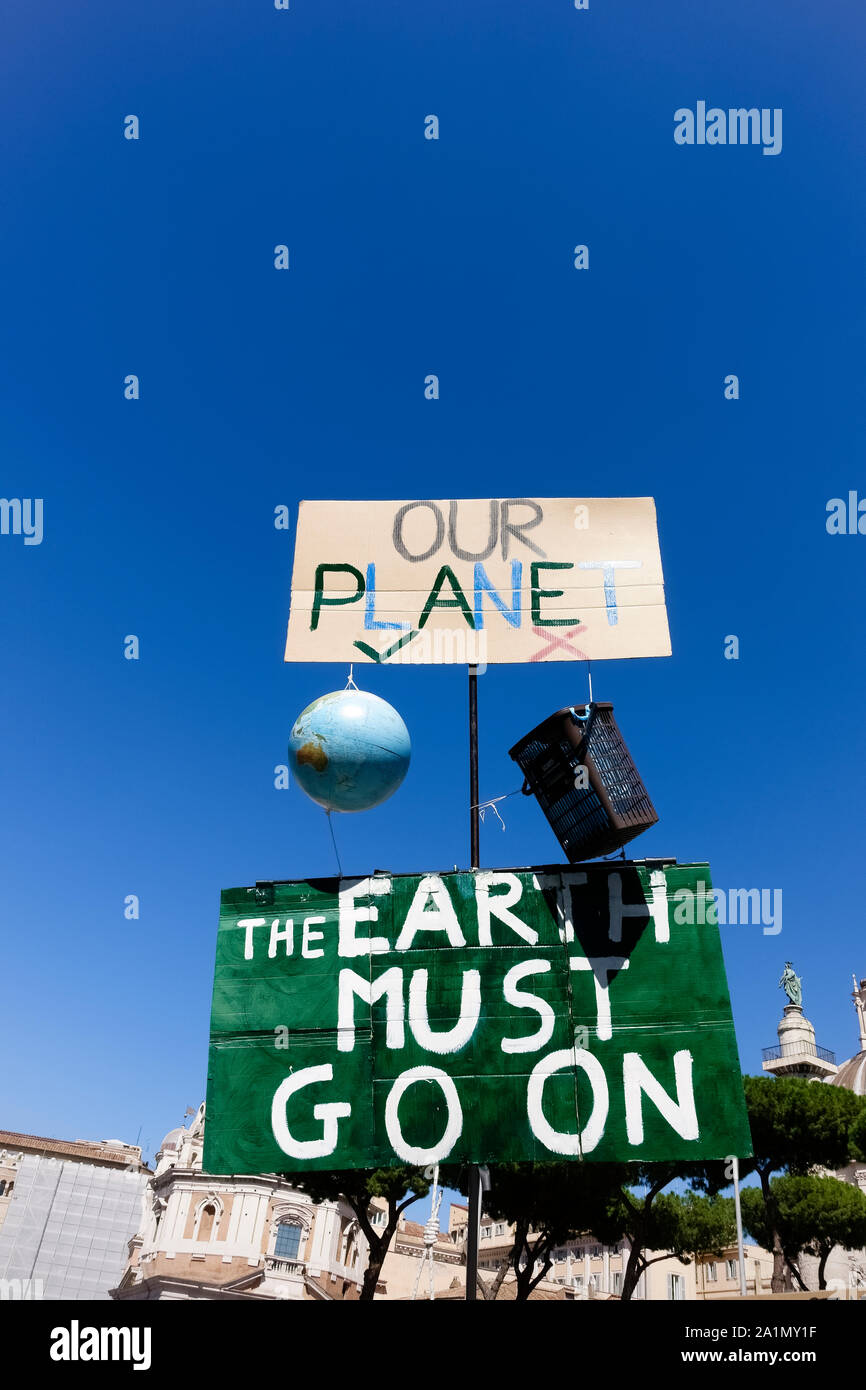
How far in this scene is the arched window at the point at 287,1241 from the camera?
178 feet

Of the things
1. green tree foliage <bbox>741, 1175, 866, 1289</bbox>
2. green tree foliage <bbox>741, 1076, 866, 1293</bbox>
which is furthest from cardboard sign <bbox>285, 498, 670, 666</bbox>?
green tree foliage <bbox>741, 1175, 866, 1289</bbox>

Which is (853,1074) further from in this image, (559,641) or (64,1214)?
(559,641)

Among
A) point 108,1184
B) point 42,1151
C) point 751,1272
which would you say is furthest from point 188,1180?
point 751,1272

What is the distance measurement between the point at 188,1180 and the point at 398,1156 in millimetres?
57135

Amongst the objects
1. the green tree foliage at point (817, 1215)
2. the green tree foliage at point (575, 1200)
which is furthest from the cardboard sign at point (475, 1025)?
the green tree foliage at point (817, 1215)

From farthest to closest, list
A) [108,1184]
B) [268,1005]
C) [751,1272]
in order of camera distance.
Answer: [108,1184], [751,1272], [268,1005]

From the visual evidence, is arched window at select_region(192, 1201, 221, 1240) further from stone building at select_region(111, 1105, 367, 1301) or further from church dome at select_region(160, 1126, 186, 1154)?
church dome at select_region(160, 1126, 186, 1154)

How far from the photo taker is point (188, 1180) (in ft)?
186

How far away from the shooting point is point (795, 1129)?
112 feet

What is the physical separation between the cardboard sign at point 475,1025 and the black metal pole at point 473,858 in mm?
526

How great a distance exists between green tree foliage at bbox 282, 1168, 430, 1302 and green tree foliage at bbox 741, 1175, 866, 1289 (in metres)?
14.7

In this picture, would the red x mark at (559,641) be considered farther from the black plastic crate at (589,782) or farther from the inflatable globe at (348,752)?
the inflatable globe at (348,752)
